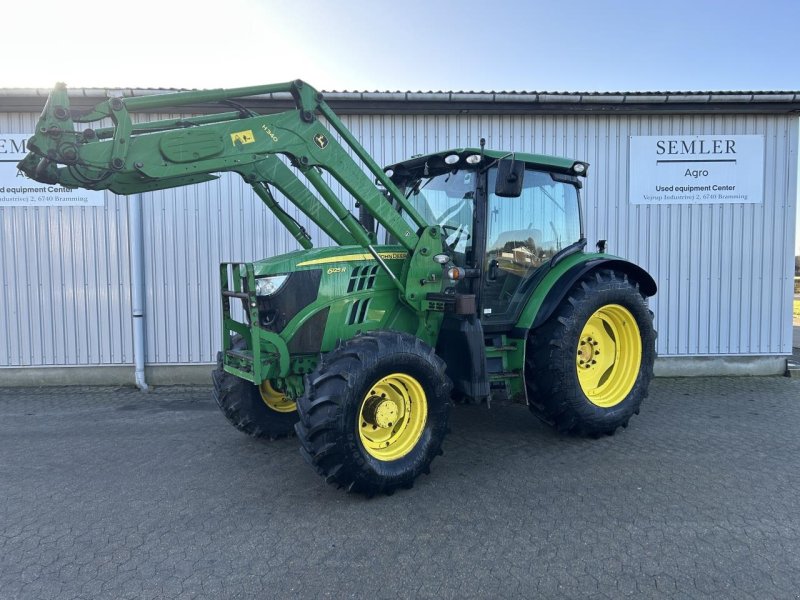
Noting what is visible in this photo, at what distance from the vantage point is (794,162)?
7078 mm

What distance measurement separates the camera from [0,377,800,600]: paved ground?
2.64m

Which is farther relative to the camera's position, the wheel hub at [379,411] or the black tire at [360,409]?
the wheel hub at [379,411]

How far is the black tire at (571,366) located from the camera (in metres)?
4.34

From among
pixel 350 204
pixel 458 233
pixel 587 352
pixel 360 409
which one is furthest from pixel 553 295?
pixel 350 204

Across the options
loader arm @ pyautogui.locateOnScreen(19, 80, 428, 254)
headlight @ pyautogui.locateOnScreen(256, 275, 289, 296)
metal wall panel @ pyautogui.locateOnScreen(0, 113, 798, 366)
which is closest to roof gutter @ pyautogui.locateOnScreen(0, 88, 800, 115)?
metal wall panel @ pyautogui.locateOnScreen(0, 113, 798, 366)

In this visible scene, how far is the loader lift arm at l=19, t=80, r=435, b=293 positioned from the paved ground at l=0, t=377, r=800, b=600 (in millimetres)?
1709

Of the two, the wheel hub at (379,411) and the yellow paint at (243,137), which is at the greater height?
the yellow paint at (243,137)

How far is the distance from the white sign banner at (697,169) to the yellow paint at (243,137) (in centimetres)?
540

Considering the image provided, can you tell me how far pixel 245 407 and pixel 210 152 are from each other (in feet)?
6.84

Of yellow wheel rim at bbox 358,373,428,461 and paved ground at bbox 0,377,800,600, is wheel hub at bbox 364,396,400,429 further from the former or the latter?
paved ground at bbox 0,377,800,600

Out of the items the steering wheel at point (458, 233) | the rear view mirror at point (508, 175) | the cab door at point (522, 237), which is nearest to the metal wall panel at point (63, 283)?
the steering wheel at point (458, 233)

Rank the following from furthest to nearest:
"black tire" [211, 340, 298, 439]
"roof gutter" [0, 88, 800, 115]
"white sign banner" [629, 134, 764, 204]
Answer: "white sign banner" [629, 134, 764, 204] → "roof gutter" [0, 88, 800, 115] → "black tire" [211, 340, 298, 439]

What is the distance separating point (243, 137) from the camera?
3580mm

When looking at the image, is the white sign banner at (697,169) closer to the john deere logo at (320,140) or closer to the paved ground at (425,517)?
the paved ground at (425,517)
